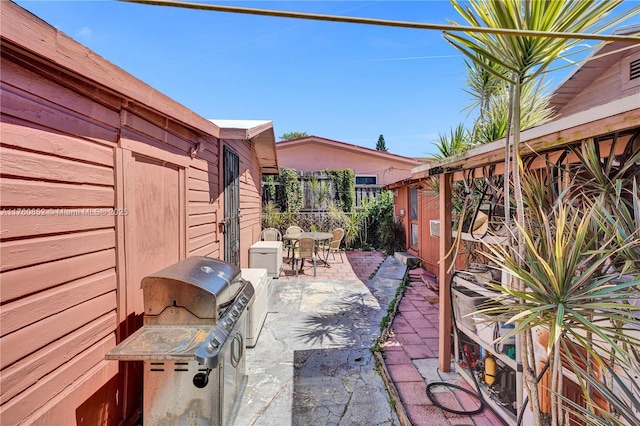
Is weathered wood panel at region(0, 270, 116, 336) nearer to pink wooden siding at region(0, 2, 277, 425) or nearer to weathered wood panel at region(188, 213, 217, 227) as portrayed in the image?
pink wooden siding at region(0, 2, 277, 425)

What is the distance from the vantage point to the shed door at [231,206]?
464 centimetres

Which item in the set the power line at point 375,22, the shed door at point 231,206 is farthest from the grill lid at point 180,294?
the shed door at point 231,206

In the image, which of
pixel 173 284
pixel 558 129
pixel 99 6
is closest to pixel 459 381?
pixel 558 129

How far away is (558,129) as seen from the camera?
4.95ft

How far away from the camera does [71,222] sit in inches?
65.0

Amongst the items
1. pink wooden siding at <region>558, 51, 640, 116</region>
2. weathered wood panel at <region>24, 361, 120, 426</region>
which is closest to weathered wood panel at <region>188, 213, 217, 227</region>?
weathered wood panel at <region>24, 361, 120, 426</region>

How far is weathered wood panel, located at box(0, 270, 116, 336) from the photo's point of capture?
129 centimetres

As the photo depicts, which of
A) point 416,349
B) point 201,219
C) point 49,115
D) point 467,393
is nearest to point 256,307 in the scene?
point 201,219

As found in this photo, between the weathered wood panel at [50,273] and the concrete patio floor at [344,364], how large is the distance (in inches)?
65.4

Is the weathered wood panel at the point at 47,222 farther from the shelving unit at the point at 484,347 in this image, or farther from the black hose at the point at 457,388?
the black hose at the point at 457,388

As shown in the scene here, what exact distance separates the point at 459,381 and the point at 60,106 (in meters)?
3.82

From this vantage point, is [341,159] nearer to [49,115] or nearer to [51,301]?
[49,115]

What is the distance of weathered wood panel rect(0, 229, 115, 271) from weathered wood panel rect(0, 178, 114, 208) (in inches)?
7.4

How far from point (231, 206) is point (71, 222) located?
3.34 metres
